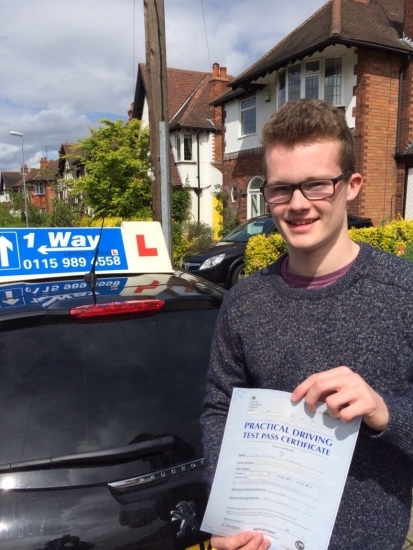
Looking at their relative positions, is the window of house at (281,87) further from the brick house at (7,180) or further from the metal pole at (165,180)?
the brick house at (7,180)

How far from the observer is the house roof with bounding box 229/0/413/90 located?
12.8m

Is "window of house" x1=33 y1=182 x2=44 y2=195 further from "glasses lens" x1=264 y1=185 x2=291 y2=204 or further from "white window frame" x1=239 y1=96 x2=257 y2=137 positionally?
"glasses lens" x1=264 y1=185 x2=291 y2=204

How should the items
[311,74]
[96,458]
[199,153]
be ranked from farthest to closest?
[199,153], [311,74], [96,458]

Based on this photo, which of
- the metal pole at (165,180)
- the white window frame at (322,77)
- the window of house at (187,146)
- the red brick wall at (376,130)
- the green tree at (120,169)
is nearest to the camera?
the metal pole at (165,180)

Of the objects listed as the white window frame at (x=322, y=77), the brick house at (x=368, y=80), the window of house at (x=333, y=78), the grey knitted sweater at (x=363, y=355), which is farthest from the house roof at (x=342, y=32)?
the grey knitted sweater at (x=363, y=355)

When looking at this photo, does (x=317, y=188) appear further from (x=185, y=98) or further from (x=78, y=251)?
(x=185, y=98)

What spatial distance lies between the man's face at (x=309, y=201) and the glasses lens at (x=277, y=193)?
0.04ft

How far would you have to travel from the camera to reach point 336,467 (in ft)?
3.45

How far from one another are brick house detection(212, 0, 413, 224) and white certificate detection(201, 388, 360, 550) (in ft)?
42.6

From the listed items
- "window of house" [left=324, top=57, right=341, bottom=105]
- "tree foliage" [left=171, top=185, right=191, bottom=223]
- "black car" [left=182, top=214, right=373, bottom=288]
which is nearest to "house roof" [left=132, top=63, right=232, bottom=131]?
"tree foliage" [left=171, top=185, right=191, bottom=223]

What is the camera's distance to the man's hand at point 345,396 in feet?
3.34

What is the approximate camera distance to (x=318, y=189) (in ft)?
4.00

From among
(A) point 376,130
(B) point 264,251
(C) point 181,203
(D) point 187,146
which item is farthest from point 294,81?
(B) point 264,251

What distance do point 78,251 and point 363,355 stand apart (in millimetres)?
1741
